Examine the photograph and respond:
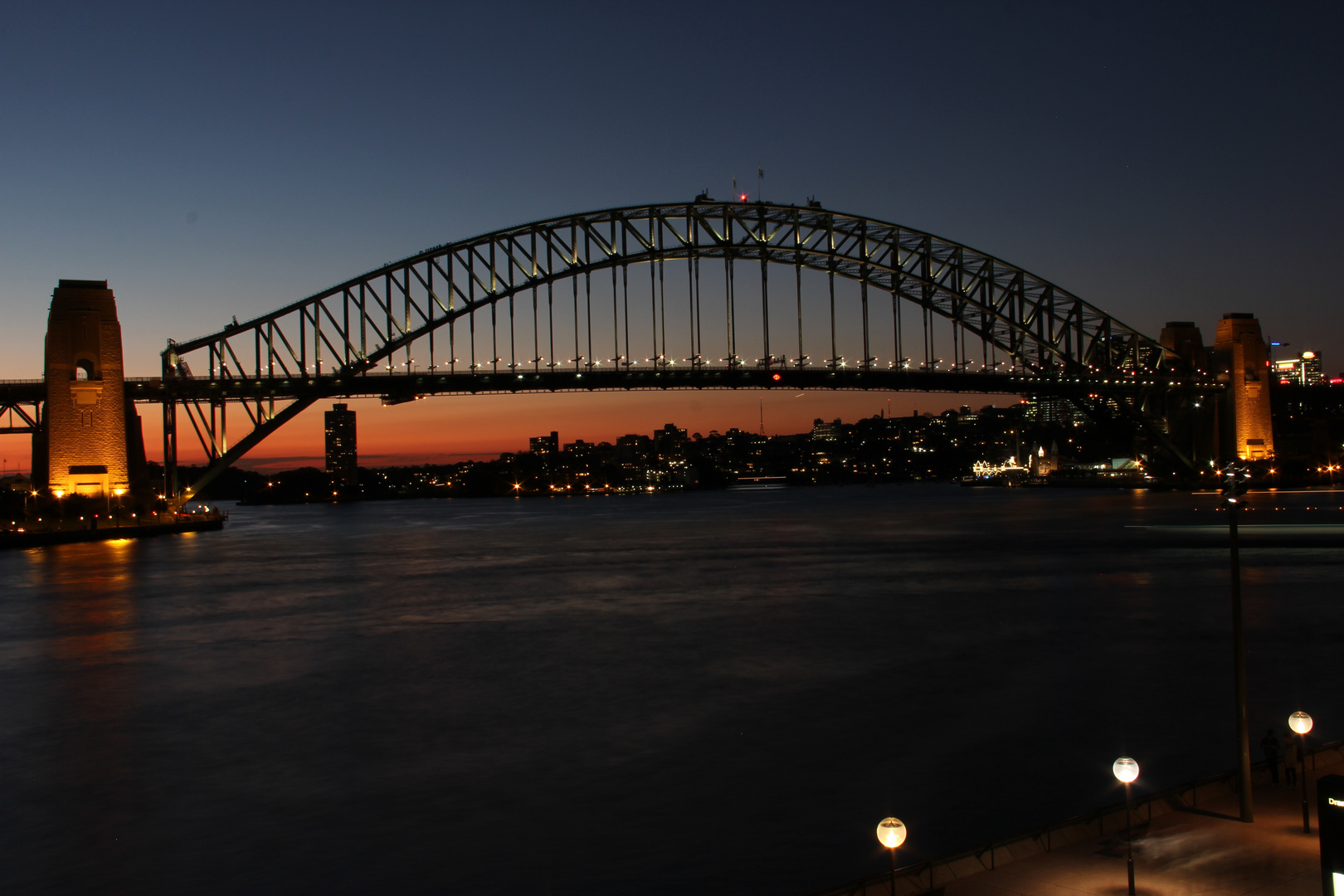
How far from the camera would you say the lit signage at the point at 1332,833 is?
5605 millimetres

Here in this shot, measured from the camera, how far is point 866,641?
1803 cm

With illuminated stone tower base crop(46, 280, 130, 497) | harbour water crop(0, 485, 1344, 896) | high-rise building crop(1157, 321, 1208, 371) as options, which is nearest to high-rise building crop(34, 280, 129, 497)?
illuminated stone tower base crop(46, 280, 130, 497)

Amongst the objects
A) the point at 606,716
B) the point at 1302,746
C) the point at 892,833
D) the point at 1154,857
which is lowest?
the point at 606,716

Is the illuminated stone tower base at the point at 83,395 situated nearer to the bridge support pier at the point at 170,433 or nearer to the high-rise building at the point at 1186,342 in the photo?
the bridge support pier at the point at 170,433

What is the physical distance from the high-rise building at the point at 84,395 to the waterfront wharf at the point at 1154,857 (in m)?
46.6

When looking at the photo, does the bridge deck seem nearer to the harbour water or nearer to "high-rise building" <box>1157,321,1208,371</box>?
"high-rise building" <box>1157,321,1208,371</box>

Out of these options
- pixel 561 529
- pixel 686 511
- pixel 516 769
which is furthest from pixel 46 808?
pixel 686 511

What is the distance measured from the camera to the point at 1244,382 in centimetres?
6581

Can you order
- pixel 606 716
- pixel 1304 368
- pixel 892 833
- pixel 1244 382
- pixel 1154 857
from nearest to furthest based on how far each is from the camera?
1. pixel 892 833
2. pixel 1154 857
3. pixel 606 716
4. pixel 1244 382
5. pixel 1304 368

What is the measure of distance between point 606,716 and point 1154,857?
745cm

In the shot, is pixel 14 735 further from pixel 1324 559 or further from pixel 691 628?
pixel 1324 559

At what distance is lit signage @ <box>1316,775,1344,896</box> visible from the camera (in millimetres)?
5605

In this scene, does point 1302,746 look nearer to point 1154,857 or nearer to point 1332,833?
point 1154,857

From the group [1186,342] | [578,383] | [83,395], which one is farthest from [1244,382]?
[83,395]
